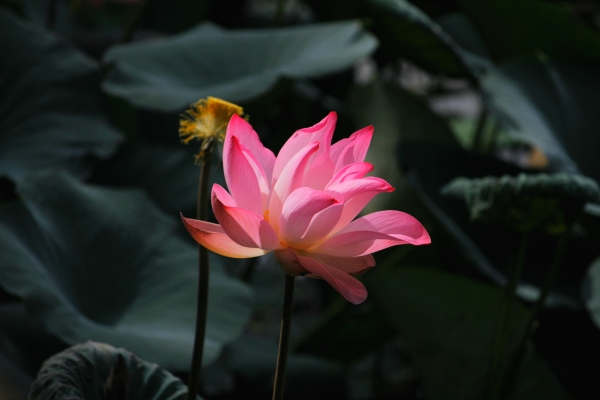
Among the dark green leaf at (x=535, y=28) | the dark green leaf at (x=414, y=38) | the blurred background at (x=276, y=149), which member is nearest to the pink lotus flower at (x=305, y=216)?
the blurred background at (x=276, y=149)

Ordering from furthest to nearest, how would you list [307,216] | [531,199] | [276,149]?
[276,149] → [531,199] → [307,216]

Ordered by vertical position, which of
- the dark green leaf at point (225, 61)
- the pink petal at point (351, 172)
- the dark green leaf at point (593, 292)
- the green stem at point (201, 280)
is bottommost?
the dark green leaf at point (593, 292)

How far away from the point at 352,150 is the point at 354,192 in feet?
0.19

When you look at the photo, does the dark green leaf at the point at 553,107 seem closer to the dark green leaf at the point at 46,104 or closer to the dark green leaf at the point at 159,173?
the dark green leaf at the point at 159,173

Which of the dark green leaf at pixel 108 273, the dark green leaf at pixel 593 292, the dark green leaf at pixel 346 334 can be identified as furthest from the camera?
the dark green leaf at pixel 346 334

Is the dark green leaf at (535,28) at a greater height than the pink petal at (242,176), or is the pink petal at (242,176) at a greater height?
the pink petal at (242,176)

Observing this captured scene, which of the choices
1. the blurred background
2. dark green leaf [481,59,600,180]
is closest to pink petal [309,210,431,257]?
the blurred background

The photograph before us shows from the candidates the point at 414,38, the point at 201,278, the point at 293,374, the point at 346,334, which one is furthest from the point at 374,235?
the point at 414,38

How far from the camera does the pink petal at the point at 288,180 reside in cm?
35

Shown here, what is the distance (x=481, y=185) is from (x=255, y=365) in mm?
576

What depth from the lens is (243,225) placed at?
340 millimetres

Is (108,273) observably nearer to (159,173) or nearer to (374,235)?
(159,173)

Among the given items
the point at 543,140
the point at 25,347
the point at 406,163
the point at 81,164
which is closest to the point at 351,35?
the point at 406,163

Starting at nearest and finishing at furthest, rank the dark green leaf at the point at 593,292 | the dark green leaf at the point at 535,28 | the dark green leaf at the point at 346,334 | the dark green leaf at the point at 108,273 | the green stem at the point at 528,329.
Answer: the dark green leaf at the point at 108,273 → the green stem at the point at 528,329 → the dark green leaf at the point at 593,292 → the dark green leaf at the point at 346,334 → the dark green leaf at the point at 535,28
